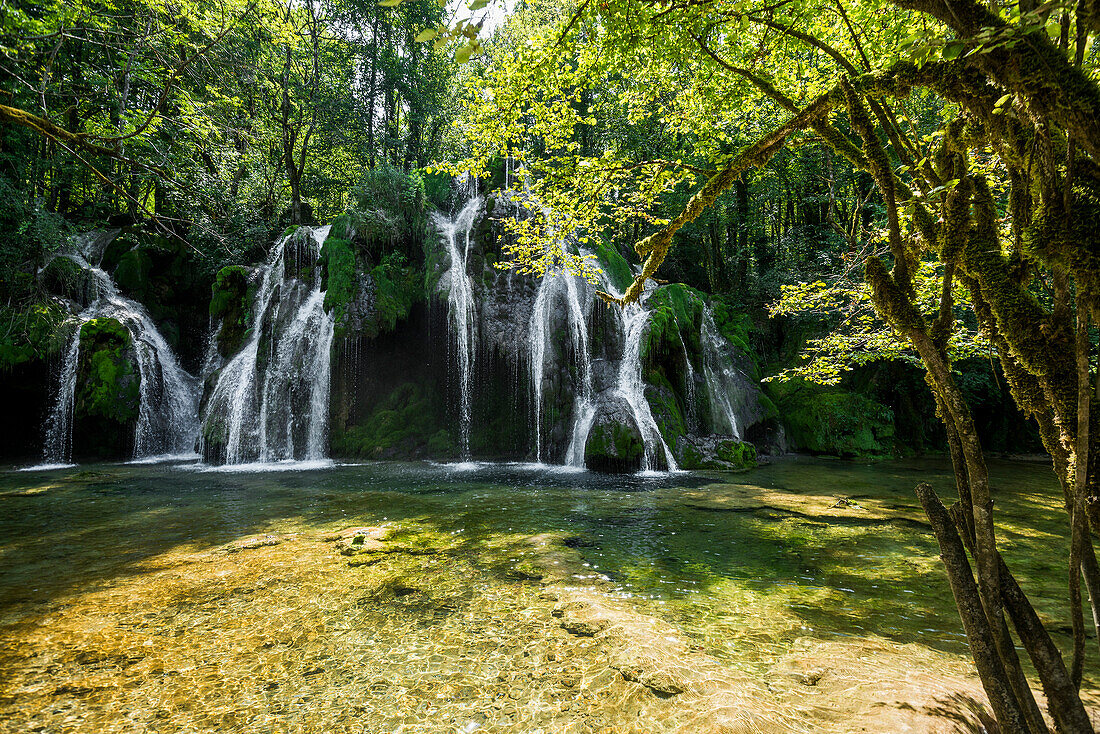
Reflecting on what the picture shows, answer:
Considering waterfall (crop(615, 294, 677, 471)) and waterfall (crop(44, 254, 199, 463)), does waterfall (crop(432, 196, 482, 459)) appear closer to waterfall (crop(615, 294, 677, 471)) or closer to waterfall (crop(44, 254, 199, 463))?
waterfall (crop(615, 294, 677, 471))

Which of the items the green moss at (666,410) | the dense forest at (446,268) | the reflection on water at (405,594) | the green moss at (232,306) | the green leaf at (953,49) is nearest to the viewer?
the green leaf at (953,49)

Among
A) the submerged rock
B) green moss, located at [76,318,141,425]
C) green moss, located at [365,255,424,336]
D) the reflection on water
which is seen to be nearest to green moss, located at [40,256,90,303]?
green moss, located at [76,318,141,425]

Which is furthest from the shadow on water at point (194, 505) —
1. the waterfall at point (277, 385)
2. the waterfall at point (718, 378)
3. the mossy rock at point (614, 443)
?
the waterfall at point (718, 378)

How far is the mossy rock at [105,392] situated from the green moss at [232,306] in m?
2.55

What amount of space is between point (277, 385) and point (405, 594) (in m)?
13.3

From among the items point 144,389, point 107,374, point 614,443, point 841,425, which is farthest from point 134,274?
point 841,425

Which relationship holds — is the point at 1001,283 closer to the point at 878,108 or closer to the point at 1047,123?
the point at 1047,123

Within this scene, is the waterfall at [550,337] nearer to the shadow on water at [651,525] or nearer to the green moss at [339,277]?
the shadow on water at [651,525]

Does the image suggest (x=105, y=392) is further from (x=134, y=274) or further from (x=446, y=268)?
(x=446, y=268)

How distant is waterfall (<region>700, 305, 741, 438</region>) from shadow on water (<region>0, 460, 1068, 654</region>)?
3.13m

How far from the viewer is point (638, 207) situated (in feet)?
16.1

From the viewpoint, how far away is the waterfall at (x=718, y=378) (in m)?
14.9

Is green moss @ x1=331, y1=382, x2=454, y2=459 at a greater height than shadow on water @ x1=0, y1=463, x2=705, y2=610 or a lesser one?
greater

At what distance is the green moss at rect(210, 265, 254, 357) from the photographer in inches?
636
